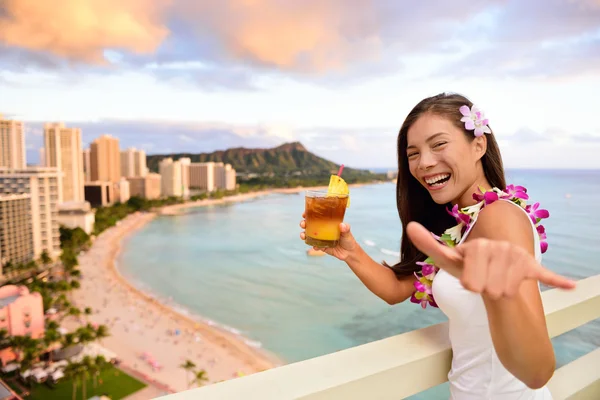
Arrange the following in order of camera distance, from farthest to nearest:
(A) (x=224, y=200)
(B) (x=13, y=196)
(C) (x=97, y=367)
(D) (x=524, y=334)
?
(A) (x=224, y=200) → (B) (x=13, y=196) → (C) (x=97, y=367) → (D) (x=524, y=334)

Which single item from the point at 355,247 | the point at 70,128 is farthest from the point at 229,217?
the point at 355,247

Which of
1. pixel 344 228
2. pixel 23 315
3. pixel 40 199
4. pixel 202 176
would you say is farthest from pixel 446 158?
pixel 202 176

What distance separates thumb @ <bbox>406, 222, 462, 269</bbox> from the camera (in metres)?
0.40

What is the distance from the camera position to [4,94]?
A: 88.2 ft

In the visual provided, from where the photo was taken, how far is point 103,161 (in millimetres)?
35500

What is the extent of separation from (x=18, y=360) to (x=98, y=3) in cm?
2022

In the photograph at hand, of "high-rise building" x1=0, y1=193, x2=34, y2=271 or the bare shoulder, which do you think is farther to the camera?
"high-rise building" x1=0, y1=193, x2=34, y2=271

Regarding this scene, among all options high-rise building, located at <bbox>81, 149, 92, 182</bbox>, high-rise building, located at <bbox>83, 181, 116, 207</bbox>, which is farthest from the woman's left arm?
high-rise building, located at <bbox>81, 149, 92, 182</bbox>

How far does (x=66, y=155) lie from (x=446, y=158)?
31749 millimetres

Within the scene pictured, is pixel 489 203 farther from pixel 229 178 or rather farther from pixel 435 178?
pixel 229 178

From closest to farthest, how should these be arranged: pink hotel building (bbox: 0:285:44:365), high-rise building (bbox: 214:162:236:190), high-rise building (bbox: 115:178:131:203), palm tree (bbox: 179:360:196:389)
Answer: palm tree (bbox: 179:360:196:389), pink hotel building (bbox: 0:285:44:365), high-rise building (bbox: 115:178:131:203), high-rise building (bbox: 214:162:236:190)

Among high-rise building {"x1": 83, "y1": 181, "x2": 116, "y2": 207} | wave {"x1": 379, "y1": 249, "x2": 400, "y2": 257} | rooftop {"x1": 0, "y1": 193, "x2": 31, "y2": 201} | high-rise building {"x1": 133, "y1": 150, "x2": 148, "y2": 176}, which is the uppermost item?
high-rise building {"x1": 133, "y1": 150, "x2": 148, "y2": 176}

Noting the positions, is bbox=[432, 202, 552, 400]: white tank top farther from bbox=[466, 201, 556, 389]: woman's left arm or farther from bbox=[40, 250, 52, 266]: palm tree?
bbox=[40, 250, 52, 266]: palm tree

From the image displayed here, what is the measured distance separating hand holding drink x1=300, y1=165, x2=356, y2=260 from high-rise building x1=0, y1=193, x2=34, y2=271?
2074 cm
